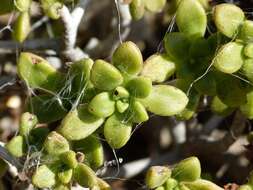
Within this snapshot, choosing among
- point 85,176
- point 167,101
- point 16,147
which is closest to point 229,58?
point 167,101

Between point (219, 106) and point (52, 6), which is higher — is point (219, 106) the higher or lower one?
the lower one

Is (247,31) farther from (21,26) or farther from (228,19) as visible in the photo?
(21,26)

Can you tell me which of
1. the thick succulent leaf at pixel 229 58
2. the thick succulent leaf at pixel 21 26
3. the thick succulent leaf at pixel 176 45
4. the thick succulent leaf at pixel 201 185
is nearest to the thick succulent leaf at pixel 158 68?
the thick succulent leaf at pixel 176 45

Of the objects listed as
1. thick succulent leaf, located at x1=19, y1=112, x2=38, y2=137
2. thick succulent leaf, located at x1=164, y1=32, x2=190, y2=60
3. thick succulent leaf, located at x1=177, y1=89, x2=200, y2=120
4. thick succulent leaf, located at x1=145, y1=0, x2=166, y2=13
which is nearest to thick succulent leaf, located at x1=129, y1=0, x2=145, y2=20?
thick succulent leaf, located at x1=145, y1=0, x2=166, y2=13

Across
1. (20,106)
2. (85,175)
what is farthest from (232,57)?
(20,106)

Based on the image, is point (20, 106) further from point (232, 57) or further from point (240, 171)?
point (232, 57)

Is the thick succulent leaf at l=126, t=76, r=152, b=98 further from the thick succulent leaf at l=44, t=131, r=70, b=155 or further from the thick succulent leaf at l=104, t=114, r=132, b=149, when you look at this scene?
the thick succulent leaf at l=44, t=131, r=70, b=155
